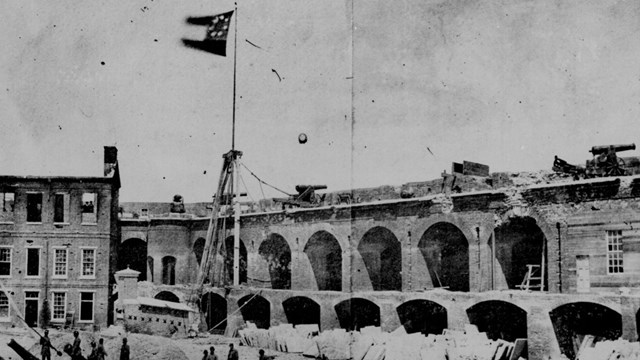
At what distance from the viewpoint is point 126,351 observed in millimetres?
20688

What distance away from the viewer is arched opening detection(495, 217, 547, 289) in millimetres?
26656

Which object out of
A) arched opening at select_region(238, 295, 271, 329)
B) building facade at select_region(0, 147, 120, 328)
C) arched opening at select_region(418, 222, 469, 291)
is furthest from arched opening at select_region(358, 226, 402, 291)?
building facade at select_region(0, 147, 120, 328)

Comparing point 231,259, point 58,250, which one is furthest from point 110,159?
point 231,259

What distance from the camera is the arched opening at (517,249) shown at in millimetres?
26656

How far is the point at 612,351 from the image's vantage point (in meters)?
19.7

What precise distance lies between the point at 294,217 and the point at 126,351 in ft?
47.4

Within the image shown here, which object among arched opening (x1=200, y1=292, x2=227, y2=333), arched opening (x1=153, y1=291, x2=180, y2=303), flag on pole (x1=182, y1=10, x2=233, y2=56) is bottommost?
arched opening (x1=200, y1=292, x2=227, y2=333)

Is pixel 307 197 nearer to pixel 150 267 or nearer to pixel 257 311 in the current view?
pixel 257 311

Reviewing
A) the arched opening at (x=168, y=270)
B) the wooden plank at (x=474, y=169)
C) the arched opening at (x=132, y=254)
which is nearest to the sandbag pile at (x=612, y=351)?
the wooden plank at (x=474, y=169)

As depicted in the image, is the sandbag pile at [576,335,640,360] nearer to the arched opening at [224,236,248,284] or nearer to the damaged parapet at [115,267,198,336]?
the damaged parapet at [115,267,198,336]

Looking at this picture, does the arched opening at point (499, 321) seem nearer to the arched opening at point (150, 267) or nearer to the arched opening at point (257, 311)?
the arched opening at point (257, 311)

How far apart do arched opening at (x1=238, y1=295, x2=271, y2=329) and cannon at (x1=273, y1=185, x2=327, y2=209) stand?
203 inches

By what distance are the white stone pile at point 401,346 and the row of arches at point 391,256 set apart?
4.11 metres

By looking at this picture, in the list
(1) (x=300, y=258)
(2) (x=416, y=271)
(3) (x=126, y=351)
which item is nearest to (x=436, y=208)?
(2) (x=416, y=271)
